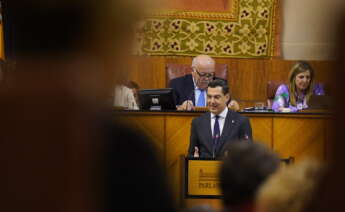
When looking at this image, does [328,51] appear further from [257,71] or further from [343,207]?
[257,71]

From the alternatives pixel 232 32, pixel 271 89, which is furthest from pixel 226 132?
pixel 232 32

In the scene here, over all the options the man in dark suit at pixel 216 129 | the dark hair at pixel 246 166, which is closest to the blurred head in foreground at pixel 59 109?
the dark hair at pixel 246 166

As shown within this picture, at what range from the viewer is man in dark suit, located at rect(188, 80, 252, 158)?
528 cm

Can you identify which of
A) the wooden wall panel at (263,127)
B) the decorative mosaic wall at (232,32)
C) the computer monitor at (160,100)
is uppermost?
the decorative mosaic wall at (232,32)

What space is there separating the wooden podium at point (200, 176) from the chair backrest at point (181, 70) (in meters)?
2.56

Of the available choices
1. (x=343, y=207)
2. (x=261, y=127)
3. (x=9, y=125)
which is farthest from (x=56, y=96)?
(x=261, y=127)

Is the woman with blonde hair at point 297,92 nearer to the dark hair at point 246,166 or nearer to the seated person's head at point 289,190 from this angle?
the dark hair at point 246,166

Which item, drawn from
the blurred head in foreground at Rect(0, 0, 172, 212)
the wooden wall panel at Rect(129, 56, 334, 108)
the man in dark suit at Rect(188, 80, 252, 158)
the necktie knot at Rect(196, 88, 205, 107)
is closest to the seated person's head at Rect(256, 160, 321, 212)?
the blurred head in foreground at Rect(0, 0, 172, 212)

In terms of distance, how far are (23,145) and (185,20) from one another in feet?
25.0

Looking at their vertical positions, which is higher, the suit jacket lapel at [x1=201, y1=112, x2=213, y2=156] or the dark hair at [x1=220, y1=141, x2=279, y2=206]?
the dark hair at [x1=220, y1=141, x2=279, y2=206]

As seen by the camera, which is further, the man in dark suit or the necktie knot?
the necktie knot

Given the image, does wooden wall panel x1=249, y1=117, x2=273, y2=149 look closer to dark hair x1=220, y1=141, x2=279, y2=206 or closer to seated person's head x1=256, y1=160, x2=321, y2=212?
dark hair x1=220, y1=141, x2=279, y2=206

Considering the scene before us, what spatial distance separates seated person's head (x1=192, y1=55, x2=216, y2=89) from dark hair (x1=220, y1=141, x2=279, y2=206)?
5.85m

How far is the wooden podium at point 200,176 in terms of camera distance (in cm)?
504
